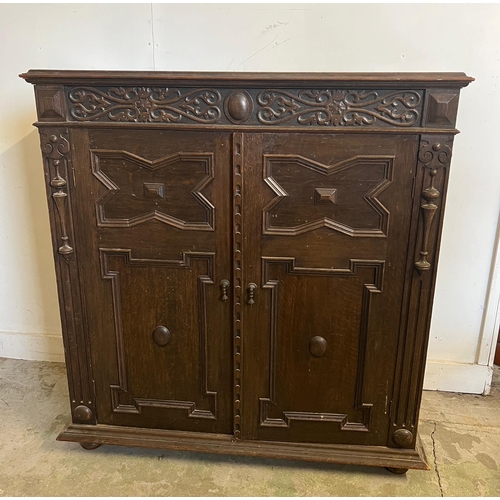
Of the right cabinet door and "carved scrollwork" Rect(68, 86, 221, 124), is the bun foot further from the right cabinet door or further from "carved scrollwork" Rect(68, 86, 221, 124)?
"carved scrollwork" Rect(68, 86, 221, 124)

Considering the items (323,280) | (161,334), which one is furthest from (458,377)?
(161,334)

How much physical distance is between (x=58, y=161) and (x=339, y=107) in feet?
3.06

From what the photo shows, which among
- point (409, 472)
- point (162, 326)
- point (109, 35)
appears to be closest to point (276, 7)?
point (109, 35)

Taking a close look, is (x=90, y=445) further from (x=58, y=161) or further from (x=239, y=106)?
(x=239, y=106)

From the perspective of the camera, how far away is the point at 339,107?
1340mm

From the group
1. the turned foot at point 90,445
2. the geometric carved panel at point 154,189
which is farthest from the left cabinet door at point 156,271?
the turned foot at point 90,445

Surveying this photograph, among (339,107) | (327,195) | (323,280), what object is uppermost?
(339,107)

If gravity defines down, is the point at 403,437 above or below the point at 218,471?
above

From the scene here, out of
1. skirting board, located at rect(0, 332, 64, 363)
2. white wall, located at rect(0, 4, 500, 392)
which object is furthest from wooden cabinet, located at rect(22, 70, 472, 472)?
skirting board, located at rect(0, 332, 64, 363)

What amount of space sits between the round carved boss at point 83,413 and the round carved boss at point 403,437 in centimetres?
118

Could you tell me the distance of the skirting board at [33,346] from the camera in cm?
242

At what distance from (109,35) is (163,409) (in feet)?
5.25

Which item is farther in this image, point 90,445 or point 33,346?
point 33,346

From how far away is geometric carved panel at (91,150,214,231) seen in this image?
1.43 m
